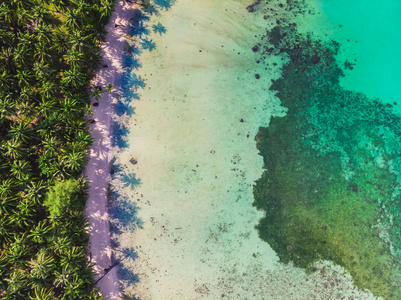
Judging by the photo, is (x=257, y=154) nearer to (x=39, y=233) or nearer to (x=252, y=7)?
(x=252, y=7)

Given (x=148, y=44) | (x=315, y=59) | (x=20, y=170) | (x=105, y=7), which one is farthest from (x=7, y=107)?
(x=315, y=59)

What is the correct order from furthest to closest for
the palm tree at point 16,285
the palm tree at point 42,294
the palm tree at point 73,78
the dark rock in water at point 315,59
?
1. the dark rock in water at point 315,59
2. the palm tree at point 73,78
3. the palm tree at point 42,294
4. the palm tree at point 16,285

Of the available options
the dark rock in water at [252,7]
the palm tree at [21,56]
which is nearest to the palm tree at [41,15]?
the palm tree at [21,56]

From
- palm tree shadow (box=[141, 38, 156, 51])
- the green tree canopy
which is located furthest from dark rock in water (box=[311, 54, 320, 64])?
the green tree canopy

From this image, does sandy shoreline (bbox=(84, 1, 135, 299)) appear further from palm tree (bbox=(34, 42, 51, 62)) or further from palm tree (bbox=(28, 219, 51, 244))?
palm tree (bbox=(34, 42, 51, 62))

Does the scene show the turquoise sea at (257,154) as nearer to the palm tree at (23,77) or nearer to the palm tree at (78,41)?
the palm tree at (78,41)

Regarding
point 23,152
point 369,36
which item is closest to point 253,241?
point 23,152

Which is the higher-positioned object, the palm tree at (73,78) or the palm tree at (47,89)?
the palm tree at (73,78)
